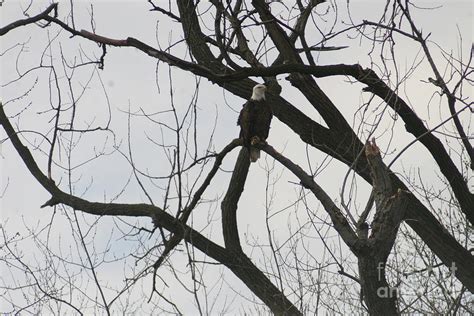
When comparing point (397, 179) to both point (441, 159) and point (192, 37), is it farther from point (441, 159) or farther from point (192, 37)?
point (192, 37)

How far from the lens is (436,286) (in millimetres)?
6012

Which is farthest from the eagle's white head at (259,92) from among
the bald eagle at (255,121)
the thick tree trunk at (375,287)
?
the thick tree trunk at (375,287)

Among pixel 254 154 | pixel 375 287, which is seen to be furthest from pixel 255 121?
pixel 375 287

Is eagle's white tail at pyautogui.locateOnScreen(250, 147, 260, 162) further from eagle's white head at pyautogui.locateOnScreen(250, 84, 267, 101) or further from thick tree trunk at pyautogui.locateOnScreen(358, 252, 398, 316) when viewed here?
thick tree trunk at pyautogui.locateOnScreen(358, 252, 398, 316)

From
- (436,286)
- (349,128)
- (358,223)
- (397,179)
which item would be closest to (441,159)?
(397,179)

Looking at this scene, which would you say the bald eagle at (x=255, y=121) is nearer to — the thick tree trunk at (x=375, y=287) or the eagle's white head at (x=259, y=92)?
the eagle's white head at (x=259, y=92)

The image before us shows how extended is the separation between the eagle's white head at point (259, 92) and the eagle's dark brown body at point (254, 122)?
1.4 inches

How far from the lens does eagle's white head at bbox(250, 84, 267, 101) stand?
563 cm

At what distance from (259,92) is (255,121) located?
15.5 inches

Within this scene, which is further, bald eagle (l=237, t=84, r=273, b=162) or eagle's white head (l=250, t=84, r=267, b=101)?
bald eagle (l=237, t=84, r=273, b=162)

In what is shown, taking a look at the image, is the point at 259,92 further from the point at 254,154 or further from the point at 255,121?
the point at 254,154

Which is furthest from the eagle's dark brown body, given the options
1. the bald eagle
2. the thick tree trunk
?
the thick tree trunk

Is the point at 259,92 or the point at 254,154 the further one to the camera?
the point at 254,154

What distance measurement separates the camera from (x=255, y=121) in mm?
6059
